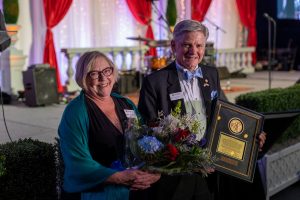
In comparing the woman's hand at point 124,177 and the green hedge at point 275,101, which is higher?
the woman's hand at point 124,177

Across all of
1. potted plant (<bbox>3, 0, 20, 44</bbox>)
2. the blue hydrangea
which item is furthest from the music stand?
potted plant (<bbox>3, 0, 20, 44</bbox>)

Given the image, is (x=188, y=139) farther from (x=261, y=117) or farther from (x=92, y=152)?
(x=261, y=117)

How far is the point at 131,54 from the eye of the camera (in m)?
12.2

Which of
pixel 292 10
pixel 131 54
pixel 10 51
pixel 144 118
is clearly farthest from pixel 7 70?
pixel 292 10

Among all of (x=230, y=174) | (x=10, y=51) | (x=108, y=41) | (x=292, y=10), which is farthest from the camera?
(x=292, y=10)

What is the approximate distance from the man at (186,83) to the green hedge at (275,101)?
248cm

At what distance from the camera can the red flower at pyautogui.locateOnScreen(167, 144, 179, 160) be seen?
1.88 metres

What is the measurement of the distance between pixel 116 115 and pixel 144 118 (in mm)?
243

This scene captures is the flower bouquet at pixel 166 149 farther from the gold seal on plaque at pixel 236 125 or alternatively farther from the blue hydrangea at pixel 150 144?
the gold seal on plaque at pixel 236 125

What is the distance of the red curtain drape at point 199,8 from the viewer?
13.7 meters

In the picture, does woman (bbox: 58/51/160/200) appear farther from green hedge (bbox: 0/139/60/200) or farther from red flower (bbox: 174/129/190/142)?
green hedge (bbox: 0/139/60/200)

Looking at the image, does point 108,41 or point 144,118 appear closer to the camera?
point 144,118

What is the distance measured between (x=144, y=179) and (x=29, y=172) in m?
1.22

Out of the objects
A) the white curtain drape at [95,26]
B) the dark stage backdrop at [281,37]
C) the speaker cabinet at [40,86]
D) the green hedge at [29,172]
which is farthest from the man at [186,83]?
the dark stage backdrop at [281,37]
